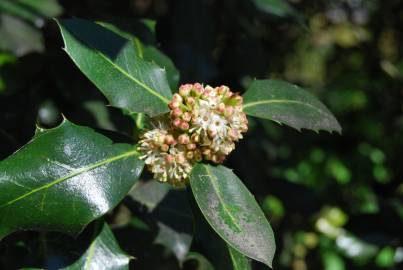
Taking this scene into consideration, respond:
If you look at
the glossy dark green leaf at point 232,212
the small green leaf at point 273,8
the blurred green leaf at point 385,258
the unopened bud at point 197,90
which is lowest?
the blurred green leaf at point 385,258

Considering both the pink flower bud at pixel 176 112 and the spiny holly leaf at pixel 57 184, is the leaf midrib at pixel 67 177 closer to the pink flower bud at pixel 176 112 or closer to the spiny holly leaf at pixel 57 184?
the spiny holly leaf at pixel 57 184

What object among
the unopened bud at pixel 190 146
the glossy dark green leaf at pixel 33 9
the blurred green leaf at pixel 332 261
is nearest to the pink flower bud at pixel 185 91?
the unopened bud at pixel 190 146

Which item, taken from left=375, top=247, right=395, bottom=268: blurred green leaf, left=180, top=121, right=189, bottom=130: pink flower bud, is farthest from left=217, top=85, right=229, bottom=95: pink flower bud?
left=375, top=247, right=395, bottom=268: blurred green leaf

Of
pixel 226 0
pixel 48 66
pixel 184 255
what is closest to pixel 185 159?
pixel 184 255

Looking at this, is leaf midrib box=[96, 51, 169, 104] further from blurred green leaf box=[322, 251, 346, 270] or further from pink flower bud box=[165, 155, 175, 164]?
blurred green leaf box=[322, 251, 346, 270]

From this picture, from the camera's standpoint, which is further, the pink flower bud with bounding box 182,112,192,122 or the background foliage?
the background foliage
